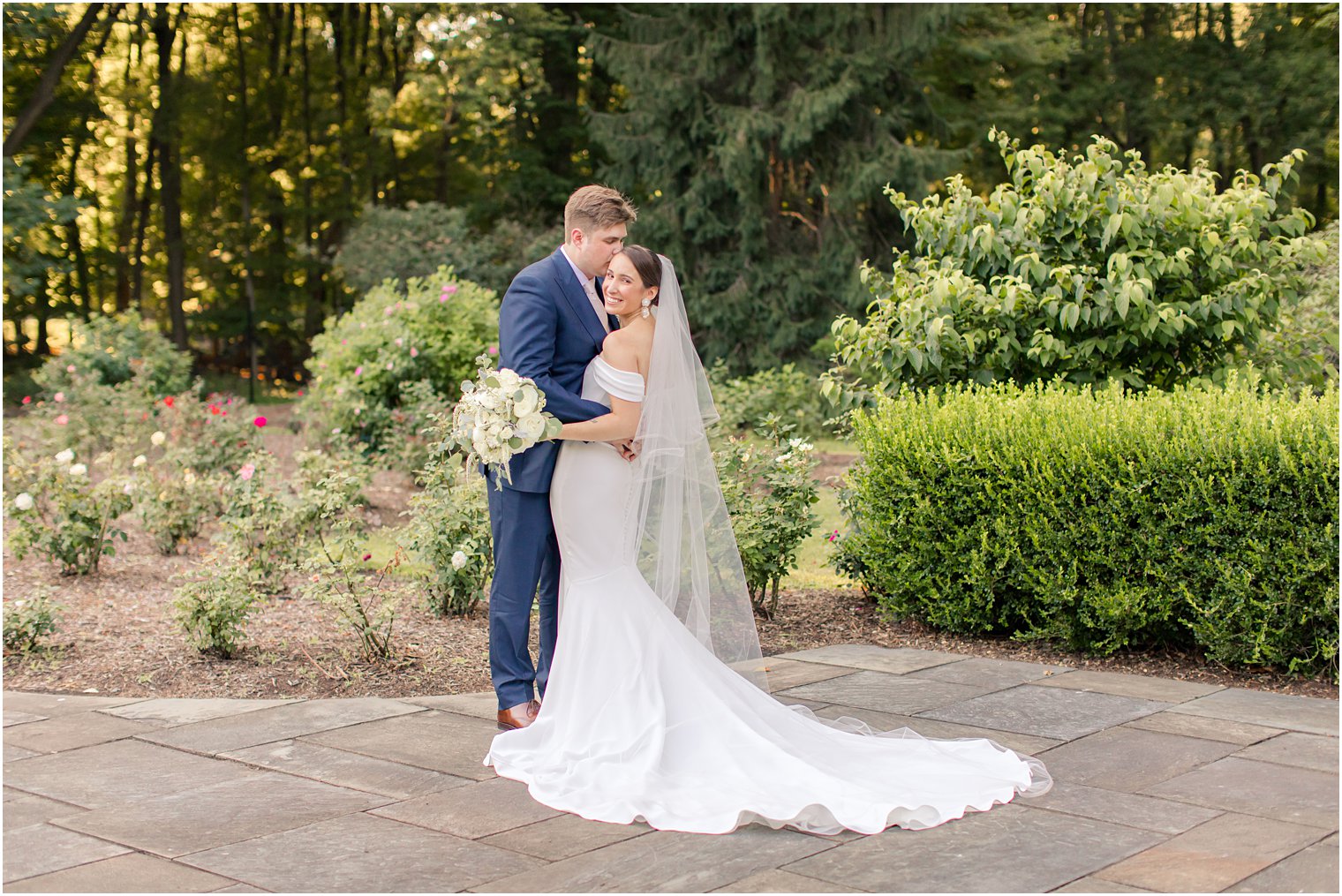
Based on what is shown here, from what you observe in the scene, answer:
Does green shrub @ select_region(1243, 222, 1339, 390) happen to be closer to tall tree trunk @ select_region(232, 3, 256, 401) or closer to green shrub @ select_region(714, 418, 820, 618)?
green shrub @ select_region(714, 418, 820, 618)

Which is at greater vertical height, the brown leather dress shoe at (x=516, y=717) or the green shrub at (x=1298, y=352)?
the green shrub at (x=1298, y=352)

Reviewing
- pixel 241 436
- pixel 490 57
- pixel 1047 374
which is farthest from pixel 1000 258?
pixel 490 57

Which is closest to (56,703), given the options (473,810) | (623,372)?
(473,810)

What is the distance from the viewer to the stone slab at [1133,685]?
5.41 m

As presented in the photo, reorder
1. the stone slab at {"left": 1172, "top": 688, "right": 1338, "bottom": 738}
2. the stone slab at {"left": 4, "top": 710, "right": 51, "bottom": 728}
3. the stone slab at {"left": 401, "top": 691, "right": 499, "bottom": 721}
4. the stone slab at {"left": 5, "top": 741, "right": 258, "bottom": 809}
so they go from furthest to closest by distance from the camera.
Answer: the stone slab at {"left": 401, "top": 691, "right": 499, "bottom": 721} < the stone slab at {"left": 4, "top": 710, "right": 51, "bottom": 728} < the stone slab at {"left": 1172, "top": 688, "right": 1338, "bottom": 738} < the stone slab at {"left": 5, "top": 741, "right": 258, "bottom": 809}

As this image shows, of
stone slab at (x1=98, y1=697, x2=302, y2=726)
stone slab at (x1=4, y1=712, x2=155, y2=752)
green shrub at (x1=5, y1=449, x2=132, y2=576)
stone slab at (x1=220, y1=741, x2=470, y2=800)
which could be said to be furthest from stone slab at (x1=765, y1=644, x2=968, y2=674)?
green shrub at (x1=5, y1=449, x2=132, y2=576)

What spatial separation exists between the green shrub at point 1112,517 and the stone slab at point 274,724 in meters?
2.86

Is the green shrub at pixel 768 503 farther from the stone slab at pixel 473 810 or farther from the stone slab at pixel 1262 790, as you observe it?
the stone slab at pixel 1262 790

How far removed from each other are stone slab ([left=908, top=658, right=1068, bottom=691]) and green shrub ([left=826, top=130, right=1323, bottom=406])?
1.87 meters

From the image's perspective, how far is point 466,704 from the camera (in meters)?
5.45

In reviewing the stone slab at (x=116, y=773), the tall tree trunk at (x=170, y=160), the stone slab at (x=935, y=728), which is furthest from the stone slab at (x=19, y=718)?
the tall tree trunk at (x=170, y=160)

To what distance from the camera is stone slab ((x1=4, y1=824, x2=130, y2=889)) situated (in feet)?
11.5

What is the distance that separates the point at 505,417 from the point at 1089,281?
156 inches

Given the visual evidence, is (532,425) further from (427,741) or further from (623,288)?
(427,741)
